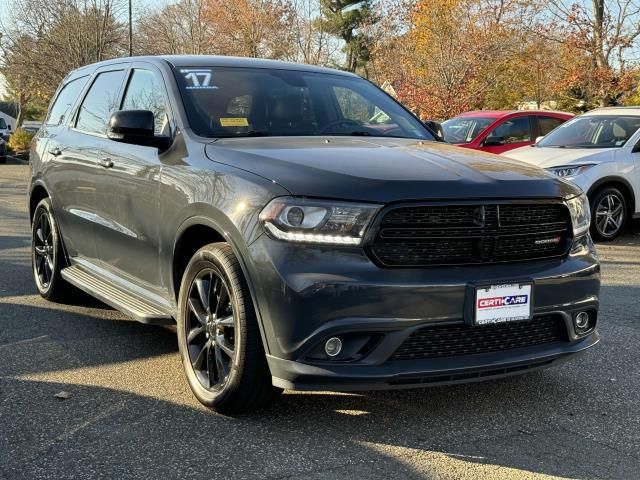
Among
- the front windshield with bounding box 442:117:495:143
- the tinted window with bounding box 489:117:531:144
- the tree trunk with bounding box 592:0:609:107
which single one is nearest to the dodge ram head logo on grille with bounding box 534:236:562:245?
the front windshield with bounding box 442:117:495:143

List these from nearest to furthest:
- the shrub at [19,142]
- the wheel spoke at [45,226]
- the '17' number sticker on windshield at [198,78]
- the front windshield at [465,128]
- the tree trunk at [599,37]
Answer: the '17' number sticker on windshield at [198,78] → the wheel spoke at [45,226] → the front windshield at [465,128] → the tree trunk at [599,37] → the shrub at [19,142]

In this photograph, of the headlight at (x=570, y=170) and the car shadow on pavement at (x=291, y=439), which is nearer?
the car shadow on pavement at (x=291, y=439)

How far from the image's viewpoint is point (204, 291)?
368 centimetres

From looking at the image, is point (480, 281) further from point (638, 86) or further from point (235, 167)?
point (638, 86)

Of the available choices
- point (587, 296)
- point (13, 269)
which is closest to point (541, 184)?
point (587, 296)

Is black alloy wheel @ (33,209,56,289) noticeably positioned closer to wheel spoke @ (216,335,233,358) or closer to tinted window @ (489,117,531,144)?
wheel spoke @ (216,335,233,358)

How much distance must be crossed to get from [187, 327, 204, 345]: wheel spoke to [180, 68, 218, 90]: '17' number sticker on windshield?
1.45m

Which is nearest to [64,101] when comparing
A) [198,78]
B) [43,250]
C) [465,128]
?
[43,250]

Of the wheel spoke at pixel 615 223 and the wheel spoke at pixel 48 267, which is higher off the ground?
the wheel spoke at pixel 48 267

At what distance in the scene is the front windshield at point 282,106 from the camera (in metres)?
4.23

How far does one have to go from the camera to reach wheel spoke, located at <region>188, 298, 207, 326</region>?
3.71 metres

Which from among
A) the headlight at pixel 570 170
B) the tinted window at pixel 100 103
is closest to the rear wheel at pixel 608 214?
the headlight at pixel 570 170

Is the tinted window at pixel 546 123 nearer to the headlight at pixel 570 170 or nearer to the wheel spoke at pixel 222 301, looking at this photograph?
the headlight at pixel 570 170

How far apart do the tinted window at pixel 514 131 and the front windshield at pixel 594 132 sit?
206 cm
